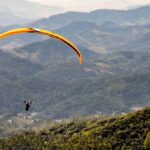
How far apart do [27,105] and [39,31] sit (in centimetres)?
1408

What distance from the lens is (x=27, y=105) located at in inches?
2815

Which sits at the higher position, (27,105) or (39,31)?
(39,31)

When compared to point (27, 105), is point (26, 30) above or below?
above

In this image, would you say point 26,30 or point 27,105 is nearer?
point 26,30

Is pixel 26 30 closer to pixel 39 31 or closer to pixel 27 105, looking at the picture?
pixel 39 31

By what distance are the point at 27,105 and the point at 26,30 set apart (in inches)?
575

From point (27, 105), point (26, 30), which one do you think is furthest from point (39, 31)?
point (27, 105)

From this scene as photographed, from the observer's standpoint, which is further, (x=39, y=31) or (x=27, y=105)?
(x=27, y=105)

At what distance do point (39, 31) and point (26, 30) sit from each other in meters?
2.42

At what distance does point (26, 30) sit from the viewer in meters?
63.6

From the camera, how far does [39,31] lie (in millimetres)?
65125
